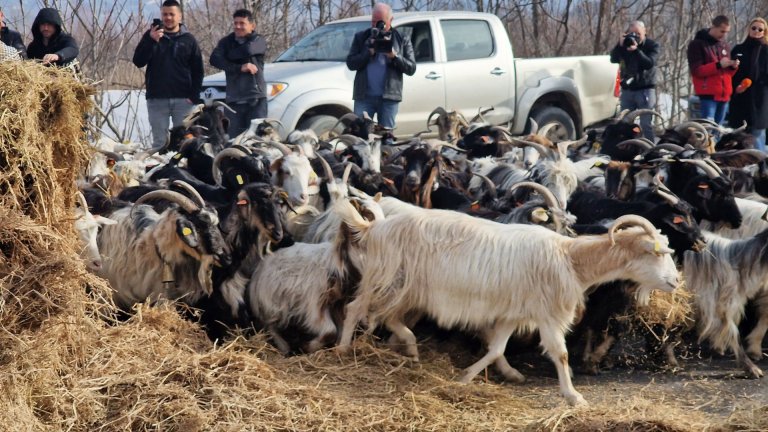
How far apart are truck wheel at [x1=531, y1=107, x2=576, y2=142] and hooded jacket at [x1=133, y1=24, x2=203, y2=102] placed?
5.37 m

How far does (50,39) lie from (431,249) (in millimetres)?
5397

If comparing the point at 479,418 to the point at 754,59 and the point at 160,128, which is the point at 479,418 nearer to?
the point at 160,128

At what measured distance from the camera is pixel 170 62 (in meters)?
10.8

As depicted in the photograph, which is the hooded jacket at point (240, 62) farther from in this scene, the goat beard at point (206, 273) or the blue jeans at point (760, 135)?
the blue jeans at point (760, 135)

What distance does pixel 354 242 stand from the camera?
6762mm

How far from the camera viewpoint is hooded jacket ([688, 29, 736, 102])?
12.7 m

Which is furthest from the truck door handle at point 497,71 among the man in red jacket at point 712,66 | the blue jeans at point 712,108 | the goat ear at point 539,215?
the goat ear at point 539,215

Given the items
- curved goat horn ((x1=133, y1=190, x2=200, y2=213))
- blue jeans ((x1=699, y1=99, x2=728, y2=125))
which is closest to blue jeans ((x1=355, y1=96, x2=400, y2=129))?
blue jeans ((x1=699, y1=99, x2=728, y2=125))

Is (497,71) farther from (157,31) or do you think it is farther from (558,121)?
(157,31)

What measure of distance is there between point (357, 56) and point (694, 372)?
562 centimetres

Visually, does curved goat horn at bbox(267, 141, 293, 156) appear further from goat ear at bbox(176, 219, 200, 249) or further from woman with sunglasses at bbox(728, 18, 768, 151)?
→ woman with sunglasses at bbox(728, 18, 768, 151)

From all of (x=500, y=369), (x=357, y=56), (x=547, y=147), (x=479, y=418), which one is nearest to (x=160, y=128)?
(x=357, y=56)

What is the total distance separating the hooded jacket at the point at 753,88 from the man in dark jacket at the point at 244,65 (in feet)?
17.6

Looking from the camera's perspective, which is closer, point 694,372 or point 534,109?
point 694,372
